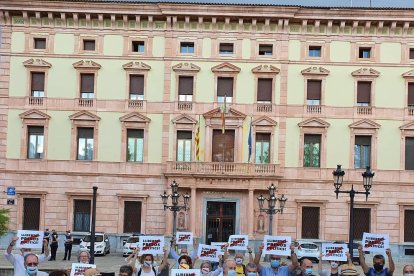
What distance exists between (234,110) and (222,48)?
149 inches

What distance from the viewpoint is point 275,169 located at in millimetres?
41688

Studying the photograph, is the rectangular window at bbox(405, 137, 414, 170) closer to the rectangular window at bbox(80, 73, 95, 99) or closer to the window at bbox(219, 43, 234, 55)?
the window at bbox(219, 43, 234, 55)

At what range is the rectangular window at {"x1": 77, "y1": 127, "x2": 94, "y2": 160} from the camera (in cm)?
4272

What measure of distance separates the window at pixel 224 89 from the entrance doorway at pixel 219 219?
6.07 meters

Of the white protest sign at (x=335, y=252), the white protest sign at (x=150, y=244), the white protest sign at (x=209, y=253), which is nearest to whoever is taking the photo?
the white protest sign at (x=335, y=252)

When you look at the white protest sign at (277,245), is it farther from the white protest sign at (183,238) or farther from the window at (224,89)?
the window at (224,89)

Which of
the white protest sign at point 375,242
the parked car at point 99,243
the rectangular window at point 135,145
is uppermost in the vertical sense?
the rectangular window at point 135,145

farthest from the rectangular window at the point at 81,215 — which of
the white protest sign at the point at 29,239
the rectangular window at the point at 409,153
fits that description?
Result: the white protest sign at the point at 29,239

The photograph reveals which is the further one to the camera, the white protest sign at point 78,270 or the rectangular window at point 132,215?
the rectangular window at point 132,215

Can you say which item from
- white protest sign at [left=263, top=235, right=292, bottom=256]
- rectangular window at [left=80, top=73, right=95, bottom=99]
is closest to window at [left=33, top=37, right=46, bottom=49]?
rectangular window at [left=80, top=73, right=95, bottom=99]

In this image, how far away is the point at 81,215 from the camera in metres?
42.4

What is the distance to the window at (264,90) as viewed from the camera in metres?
42.7

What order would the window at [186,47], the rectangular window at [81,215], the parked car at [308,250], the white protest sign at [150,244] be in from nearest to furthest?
the white protest sign at [150,244], the parked car at [308,250], the rectangular window at [81,215], the window at [186,47]

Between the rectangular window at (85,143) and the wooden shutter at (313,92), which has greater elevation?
the wooden shutter at (313,92)
